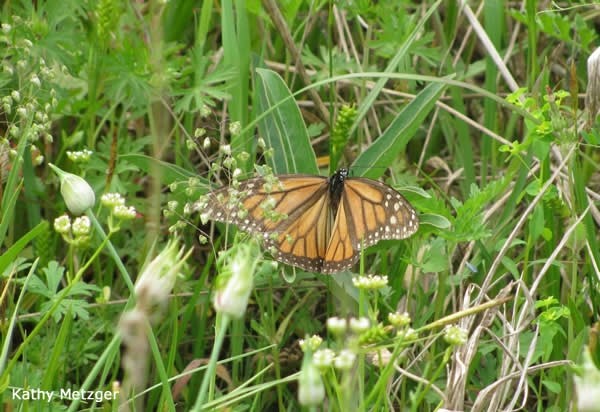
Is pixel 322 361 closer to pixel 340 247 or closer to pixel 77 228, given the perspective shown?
pixel 77 228

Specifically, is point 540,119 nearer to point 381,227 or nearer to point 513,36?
point 381,227

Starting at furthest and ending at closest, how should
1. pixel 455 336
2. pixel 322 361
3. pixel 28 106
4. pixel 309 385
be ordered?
pixel 28 106
pixel 455 336
pixel 322 361
pixel 309 385

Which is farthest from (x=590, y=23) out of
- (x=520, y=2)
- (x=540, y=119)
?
(x=540, y=119)

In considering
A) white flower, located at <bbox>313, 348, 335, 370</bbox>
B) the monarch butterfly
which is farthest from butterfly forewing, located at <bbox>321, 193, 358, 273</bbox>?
white flower, located at <bbox>313, 348, 335, 370</bbox>

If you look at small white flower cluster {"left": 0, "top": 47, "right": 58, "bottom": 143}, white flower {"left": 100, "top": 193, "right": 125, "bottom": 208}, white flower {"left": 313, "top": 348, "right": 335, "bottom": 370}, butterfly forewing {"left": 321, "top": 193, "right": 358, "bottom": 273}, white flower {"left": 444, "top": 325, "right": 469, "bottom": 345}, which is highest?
small white flower cluster {"left": 0, "top": 47, "right": 58, "bottom": 143}

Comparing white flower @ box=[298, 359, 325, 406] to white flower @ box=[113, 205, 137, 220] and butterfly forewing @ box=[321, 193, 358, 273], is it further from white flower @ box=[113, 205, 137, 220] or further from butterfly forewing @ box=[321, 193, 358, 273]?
butterfly forewing @ box=[321, 193, 358, 273]

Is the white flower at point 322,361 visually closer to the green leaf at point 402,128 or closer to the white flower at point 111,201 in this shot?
the white flower at point 111,201

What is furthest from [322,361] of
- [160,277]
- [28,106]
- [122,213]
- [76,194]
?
[28,106]
